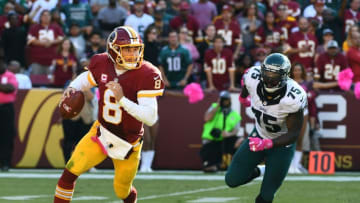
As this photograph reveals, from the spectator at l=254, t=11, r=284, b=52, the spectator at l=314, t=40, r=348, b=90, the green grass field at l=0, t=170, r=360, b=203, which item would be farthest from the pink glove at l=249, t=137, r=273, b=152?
the spectator at l=254, t=11, r=284, b=52

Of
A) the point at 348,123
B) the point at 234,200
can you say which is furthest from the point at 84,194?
the point at 348,123

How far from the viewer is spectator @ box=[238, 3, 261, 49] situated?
14391 millimetres

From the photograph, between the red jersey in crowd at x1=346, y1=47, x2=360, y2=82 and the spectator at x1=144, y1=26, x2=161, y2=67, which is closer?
the red jersey in crowd at x1=346, y1=47, x2=360, y2=82

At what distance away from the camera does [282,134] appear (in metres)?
7.11

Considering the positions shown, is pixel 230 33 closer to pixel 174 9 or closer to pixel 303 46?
pixel 303 46

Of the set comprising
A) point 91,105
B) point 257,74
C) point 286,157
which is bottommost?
point 91,105

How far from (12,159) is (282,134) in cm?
704

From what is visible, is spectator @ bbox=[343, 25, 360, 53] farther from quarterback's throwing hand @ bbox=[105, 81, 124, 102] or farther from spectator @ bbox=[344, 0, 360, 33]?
quarterback's throwing hand @ bbox=[105, 81, 124, 102]

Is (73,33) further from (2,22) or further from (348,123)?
(348,123)

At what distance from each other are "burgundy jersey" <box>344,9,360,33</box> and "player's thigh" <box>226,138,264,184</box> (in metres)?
7.98

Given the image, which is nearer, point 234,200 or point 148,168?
point 234,200

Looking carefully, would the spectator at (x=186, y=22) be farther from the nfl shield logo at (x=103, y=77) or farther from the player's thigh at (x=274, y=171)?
the nfl shield logo at (x=103, y=77)

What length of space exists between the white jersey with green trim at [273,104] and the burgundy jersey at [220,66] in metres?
5.88

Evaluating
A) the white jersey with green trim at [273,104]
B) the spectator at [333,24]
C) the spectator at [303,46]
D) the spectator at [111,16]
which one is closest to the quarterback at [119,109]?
the white jersey with green trim at [273,104]
